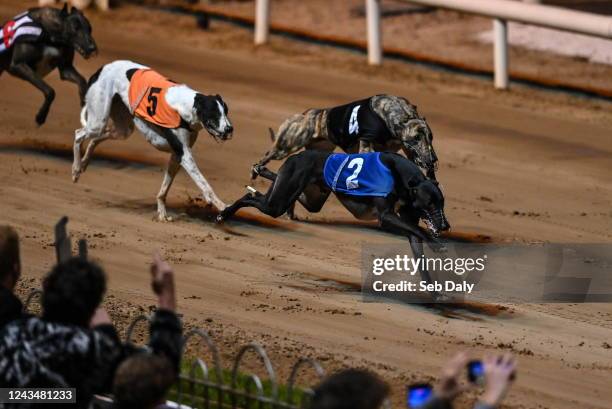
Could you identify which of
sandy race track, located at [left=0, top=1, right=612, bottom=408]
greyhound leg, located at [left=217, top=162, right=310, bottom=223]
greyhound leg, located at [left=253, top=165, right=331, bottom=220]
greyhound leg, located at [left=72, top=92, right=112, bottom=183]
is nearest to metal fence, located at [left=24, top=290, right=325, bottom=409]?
sandy race track, located at [left=0, top=1, right=612, bottom=408]

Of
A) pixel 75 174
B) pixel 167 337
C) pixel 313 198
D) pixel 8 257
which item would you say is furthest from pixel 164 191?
pixel 167 337

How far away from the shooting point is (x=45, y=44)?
11031 millimetres

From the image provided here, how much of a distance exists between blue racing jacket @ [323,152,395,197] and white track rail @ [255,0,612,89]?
5109 mm

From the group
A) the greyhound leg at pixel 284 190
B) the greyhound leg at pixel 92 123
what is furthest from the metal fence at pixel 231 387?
the greyhound leg at pixel 92 123

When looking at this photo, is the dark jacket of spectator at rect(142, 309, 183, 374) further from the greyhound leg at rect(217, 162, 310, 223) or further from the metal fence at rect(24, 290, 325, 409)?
the greyhound leg at rect(217, 162, 310, 223)

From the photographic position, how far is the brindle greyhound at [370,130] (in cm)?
899

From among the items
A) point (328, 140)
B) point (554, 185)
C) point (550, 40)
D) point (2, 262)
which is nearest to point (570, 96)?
point (550, 40)

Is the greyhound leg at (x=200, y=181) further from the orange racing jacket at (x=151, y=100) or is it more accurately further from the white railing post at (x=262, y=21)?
the white railing post at (x=262, y=21)

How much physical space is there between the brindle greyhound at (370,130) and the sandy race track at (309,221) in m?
0.59

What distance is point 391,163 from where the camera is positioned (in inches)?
315

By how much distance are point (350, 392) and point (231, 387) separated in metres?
1.46

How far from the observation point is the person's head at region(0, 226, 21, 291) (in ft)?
14.0

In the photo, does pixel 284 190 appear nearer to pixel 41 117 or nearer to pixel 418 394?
pixel 41 117

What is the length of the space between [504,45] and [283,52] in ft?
8.60
